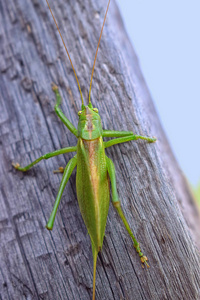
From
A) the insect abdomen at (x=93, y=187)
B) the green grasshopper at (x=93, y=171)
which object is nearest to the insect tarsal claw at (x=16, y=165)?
the green grasshopper at (x=93, y=171)

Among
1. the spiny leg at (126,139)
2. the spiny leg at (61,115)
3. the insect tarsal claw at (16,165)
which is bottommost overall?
the spiny leg at (126,139)

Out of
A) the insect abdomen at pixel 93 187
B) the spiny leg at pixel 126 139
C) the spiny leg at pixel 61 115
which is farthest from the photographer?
the spiny leg at pixel 61 115

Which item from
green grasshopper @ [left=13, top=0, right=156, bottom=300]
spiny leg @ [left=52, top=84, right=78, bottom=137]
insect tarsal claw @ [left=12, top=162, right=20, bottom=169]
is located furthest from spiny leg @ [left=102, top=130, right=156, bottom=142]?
insect tarsal claw @ [left=12, top=162, right=20, bottom=169]

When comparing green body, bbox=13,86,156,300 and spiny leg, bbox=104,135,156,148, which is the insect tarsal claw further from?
spiny leg, bbox=104,135,156,148

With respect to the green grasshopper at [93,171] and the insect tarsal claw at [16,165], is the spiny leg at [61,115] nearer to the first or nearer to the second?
the green grasshopper at [93,171]

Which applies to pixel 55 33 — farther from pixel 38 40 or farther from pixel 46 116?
pixel 46 116

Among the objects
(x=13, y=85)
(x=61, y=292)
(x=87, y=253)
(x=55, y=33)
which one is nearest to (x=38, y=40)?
(x=55, y=33)
